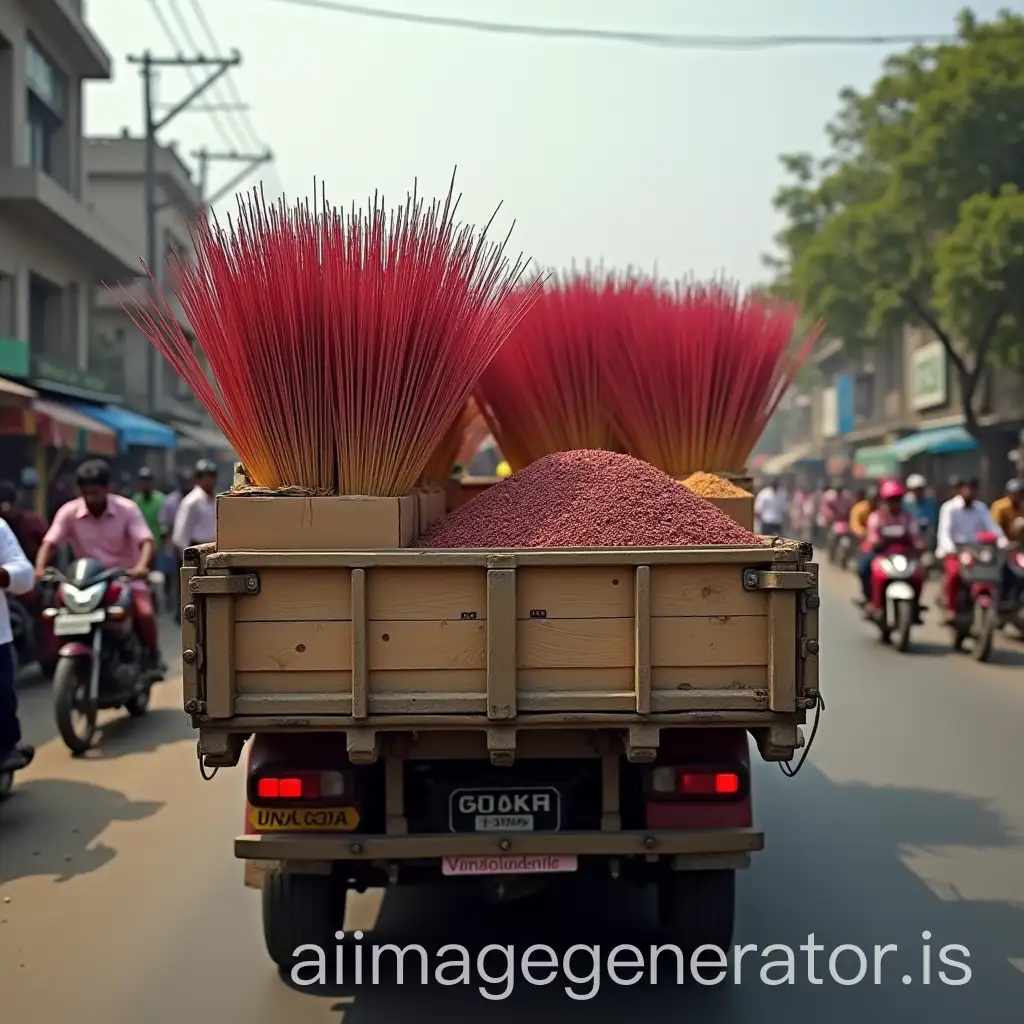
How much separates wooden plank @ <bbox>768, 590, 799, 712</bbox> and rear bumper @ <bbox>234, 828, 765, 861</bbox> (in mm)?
456

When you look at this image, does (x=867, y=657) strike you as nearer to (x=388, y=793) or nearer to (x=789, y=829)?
(x=789, y=829)

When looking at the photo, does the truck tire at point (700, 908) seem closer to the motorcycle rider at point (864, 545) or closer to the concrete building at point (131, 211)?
the motorcycle rider at point (864, 545)

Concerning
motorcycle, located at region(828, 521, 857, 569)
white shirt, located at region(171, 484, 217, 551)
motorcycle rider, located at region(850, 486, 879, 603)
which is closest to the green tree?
motorcycle, located at region(828, 521, 857, 569)

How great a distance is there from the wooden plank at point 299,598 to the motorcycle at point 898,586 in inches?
319

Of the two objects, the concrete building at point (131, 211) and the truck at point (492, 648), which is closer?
the truck at point (492, 648)

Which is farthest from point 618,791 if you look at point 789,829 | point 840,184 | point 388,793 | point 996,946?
point 840,184

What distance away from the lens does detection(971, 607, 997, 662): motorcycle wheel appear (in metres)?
9.66

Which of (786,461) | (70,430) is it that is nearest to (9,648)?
(70,430)

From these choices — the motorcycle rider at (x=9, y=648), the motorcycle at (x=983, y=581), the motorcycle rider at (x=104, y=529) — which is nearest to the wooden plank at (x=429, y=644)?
the motorcycle rider at (x=9, y=648)

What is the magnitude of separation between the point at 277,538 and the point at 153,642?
4601 mm

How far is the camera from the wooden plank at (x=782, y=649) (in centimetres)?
310

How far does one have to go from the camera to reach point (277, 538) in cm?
333

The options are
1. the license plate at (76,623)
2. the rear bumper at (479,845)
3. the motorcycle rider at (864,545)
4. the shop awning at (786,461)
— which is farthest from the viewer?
the shop awning at (786,461)

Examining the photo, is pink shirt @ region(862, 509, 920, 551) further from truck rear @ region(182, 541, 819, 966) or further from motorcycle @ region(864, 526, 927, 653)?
truck rear @ region(182, 541, 819, 966)
